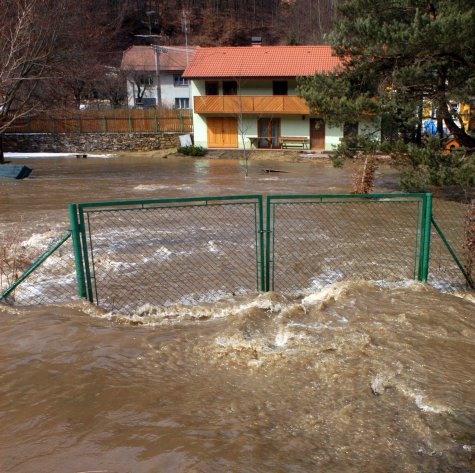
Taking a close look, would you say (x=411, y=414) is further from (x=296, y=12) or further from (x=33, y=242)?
(x=296, y=12)

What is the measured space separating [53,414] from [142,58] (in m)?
58.2

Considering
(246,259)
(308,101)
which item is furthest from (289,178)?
(246,259)

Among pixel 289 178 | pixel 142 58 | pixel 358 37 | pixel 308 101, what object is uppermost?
pixel 142 58

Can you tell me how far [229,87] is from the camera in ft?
115

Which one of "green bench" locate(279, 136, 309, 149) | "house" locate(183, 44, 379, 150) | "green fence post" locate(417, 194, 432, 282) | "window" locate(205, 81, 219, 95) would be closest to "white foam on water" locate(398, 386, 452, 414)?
"green fence post" locate(417, 194, 432, 282)

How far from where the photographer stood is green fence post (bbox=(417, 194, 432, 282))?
675 cm

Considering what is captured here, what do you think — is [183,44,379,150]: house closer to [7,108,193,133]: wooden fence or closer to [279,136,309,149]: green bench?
[279,136,309,149]: green bench

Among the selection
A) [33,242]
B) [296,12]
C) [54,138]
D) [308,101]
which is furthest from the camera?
[296,12]

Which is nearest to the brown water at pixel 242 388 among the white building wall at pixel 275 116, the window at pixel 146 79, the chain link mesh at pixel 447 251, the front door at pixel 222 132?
the chain link mesh at pixel 447 251

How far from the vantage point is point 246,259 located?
9.64m

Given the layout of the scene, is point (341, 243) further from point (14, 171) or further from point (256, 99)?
point (256, 99)

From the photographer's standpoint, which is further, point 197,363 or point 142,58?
point 142,58

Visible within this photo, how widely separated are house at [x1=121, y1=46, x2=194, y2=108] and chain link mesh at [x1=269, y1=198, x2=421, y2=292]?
1646 inches

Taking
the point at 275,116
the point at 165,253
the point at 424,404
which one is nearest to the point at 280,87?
the point at 275,116
